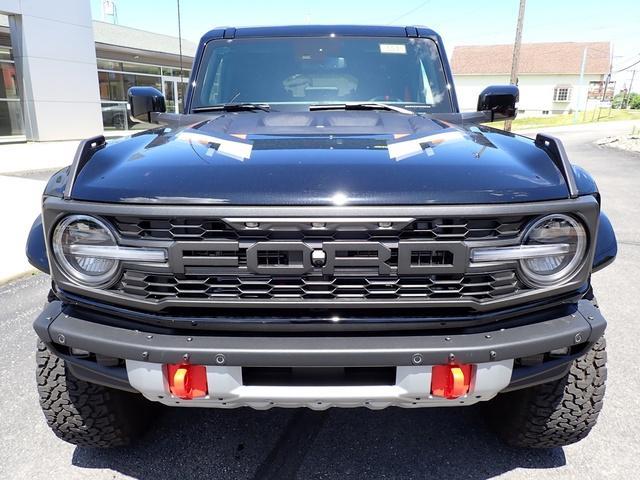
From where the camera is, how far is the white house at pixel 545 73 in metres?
56.4

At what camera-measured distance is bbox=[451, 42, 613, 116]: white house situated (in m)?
56.4

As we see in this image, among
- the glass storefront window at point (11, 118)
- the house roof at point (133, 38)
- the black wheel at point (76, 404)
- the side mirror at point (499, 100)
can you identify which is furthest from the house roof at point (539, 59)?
the black wheel at point (76, 404)

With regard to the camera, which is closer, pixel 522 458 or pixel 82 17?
pixel 522 458

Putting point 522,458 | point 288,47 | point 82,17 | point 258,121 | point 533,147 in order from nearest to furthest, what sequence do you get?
point 533,147 < point 522,458 < point 258,121 < point 288,47 < point 82,17

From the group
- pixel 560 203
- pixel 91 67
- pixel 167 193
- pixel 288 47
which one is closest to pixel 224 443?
pixel 167 193

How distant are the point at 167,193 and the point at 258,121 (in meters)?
1.00

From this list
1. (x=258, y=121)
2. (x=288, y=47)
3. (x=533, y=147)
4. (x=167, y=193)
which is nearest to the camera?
(x=167, y=193)

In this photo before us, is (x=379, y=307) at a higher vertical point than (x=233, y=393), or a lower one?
higher

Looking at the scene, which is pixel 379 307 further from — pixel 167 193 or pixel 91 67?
pixel 91 67

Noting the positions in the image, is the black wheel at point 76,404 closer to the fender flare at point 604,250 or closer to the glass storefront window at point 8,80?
the fender flare at point 604,250

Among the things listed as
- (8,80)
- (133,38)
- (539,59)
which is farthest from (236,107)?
(539,59)

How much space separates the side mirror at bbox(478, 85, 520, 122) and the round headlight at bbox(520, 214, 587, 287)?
177 centimetres

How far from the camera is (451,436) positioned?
2.45 metres

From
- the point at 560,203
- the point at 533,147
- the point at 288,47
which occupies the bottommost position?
the point at 560,203
